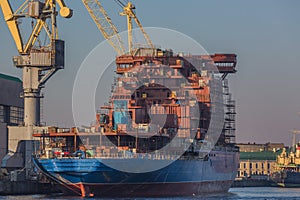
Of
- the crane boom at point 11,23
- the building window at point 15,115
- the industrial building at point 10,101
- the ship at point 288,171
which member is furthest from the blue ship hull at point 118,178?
the ship at point 288,171

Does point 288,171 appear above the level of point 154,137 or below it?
below

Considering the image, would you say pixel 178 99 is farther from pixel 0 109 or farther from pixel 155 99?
pixel 0 109

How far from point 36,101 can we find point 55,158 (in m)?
26.7

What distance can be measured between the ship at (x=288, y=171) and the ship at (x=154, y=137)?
4124 cm

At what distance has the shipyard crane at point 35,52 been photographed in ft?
363

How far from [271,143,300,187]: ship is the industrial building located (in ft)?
191

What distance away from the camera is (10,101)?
119938 mm

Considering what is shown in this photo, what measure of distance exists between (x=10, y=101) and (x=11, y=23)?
1283cm

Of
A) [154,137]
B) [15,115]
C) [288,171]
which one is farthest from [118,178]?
[288,171]

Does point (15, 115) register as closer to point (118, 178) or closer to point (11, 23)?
point (11, 23)

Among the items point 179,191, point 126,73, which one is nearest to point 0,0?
point 126,73

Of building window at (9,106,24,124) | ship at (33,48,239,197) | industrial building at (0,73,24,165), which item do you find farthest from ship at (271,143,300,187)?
industrial building at (0,73,24,165)

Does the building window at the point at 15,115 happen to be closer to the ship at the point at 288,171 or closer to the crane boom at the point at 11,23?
the crane boom at the point at 11,23

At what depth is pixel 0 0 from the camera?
11288 cm
